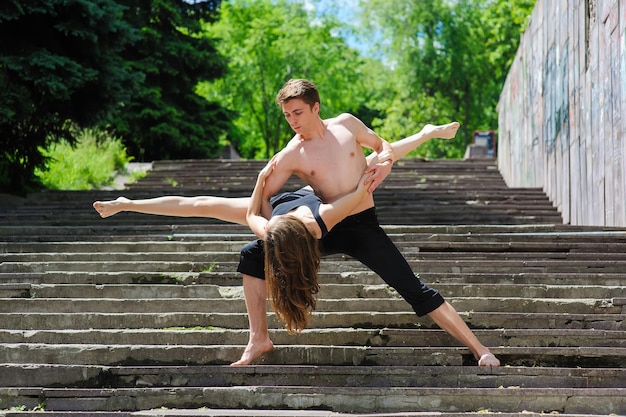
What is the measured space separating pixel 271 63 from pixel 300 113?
32.4 m

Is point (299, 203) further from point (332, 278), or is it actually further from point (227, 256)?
point (227, 256)

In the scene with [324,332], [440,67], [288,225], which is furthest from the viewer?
[440,67]

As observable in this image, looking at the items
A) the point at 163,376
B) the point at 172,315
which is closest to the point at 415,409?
the point at 163,376

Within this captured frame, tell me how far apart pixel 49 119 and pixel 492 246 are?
8.75 metres

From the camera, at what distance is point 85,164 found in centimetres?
1953

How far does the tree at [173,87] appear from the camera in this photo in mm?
25172

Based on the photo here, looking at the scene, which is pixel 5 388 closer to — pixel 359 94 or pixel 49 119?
pixel 49 119

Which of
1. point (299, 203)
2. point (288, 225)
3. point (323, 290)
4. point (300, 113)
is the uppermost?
point (300, 113)

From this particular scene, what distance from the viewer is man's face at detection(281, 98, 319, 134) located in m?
5.70

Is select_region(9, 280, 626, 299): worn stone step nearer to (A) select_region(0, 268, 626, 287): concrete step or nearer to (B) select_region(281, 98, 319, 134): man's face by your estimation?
(A) select_region(0, 268, 626, 287): concrete step

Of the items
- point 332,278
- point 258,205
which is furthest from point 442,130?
point 332,278

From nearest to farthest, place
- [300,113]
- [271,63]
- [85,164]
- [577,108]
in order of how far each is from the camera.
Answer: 1. [300,113]
2. [577,108]
3. [85,164]
4. [271,63]

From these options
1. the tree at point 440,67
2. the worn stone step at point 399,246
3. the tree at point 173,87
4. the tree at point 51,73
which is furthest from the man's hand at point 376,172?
the tree at point 440,67

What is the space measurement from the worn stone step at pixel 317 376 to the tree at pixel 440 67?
35364 mm
